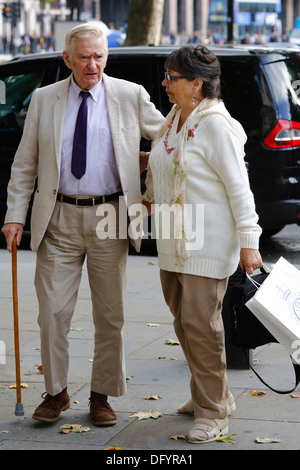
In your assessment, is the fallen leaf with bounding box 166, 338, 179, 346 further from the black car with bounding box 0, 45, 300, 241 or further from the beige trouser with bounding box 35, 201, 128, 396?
the black car with bounding box 0, 45, 300, 241

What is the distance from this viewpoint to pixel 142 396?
17.1 ft

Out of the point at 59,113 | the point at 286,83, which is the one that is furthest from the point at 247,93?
the point at 59,113

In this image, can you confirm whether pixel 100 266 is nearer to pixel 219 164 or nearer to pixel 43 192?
pixel 43 192

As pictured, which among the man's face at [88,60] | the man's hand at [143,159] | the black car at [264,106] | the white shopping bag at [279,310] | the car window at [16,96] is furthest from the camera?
the car window at [16,96]

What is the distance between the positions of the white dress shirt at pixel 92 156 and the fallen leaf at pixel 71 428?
43.3 inches

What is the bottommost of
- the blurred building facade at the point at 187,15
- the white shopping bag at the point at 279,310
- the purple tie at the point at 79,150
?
the blurred building facade at the point at 187,15

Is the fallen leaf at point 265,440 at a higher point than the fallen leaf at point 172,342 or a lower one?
higher

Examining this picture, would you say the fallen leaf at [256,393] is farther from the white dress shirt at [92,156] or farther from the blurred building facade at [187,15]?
the blurred building facade at [187,15]

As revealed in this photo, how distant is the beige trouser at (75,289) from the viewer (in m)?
4.78

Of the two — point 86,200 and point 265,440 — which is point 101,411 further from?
Answer: point 86,200

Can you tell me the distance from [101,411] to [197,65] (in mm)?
1698

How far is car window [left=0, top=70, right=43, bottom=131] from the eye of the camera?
33.0 ft

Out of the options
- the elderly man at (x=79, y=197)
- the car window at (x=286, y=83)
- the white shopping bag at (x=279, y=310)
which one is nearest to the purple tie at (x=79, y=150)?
the elderly man at (x=79, y=197)

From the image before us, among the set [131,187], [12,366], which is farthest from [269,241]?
[131,187]
